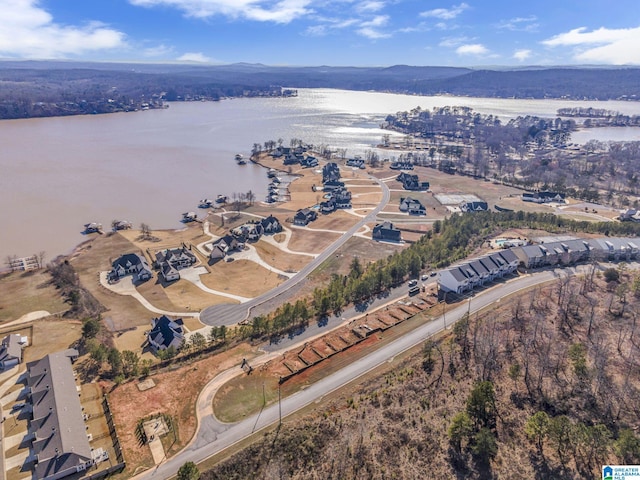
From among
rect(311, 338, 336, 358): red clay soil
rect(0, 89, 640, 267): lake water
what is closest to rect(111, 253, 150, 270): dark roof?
rect(0, 89, 640, 267): lake water

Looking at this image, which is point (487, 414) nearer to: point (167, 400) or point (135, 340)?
point (167, 400)

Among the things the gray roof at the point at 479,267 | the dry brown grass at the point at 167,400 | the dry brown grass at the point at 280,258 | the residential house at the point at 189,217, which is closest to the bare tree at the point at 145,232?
the residential house at the point at 189,217

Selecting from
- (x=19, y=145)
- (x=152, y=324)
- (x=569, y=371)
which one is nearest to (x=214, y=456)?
(x=152, y=324)

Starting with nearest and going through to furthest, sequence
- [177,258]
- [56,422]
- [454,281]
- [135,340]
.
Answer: [56,422] < [135,340] < [454,281] < [177,258]

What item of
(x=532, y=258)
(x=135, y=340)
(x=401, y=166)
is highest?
(x=401, y=166)

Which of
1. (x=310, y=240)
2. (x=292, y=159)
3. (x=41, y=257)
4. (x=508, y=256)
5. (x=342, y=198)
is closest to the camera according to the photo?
(x=508, y=256)

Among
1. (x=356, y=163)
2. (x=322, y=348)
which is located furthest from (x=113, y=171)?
(x=322, y=348)

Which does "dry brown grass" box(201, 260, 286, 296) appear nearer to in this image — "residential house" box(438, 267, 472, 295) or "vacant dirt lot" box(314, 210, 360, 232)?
"vacant dirt lot" box(314, 210, 360, 232)
